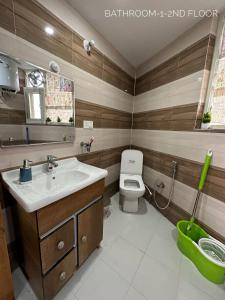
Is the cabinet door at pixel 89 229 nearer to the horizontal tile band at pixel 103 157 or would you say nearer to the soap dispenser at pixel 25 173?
the soap dispenser at pixel 25 173

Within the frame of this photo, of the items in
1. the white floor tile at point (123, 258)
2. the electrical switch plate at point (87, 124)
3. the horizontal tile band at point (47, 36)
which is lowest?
the white floor tile at point (123, 258)

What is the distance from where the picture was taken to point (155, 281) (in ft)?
3.63

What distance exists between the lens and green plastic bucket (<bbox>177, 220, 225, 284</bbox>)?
42.3 inches

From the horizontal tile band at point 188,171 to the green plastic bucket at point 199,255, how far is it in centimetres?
44

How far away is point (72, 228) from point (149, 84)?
2179 millimetres

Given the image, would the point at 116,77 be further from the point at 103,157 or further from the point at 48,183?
the point at 48,183

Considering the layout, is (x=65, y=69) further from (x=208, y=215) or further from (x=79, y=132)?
(x=208, y=215)

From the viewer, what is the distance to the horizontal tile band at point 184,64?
1318mm

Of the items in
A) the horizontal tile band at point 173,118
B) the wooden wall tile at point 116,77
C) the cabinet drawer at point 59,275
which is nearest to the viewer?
the cabinet drawer at point 59,275

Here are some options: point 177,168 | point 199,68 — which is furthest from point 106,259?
point 199,68

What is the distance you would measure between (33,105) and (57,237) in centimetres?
105

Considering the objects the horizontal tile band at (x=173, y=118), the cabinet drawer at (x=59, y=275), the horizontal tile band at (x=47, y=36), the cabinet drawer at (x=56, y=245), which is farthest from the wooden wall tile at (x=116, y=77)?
the cabinet drawer at (x=59, y=275)

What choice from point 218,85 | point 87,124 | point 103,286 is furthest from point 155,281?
point 218,85

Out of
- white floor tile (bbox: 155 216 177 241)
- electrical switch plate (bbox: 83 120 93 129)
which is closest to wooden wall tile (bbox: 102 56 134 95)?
electrical switch plate (bbox: 83 120 93 129)
